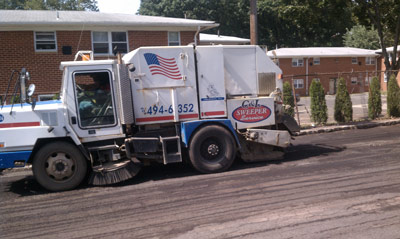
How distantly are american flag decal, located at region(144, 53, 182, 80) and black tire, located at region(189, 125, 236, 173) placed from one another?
1.39 metres

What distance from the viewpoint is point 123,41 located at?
18.1 meters

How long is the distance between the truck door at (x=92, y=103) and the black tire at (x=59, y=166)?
421 millimetres

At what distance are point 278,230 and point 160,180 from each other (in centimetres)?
357

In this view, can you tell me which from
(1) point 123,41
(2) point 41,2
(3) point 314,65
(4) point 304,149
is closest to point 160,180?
(4) point 304,149

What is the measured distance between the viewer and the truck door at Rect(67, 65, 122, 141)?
24.3 ft

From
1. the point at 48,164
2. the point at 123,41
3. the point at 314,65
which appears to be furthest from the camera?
the point at 314,65

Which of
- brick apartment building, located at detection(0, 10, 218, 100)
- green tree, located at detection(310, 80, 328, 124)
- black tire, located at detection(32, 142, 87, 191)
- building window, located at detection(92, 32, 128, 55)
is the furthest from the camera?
building window, located at detection(92, 32, 128, 55)

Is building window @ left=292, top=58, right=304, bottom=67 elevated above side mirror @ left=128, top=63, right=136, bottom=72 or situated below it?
above

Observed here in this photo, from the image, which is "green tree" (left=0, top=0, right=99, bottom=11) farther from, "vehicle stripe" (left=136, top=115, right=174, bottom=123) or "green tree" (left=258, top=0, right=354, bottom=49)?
"vehicle stripe" (left=136, top=115, right=174, bottom=123)

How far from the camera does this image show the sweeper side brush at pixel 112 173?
293 inches

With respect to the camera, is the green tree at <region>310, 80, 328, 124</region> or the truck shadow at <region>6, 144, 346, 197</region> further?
the green tree at <region>310, 80, 328, 124</region>

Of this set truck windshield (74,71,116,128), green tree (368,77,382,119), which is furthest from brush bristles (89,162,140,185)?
green tree (368,77,382,119)

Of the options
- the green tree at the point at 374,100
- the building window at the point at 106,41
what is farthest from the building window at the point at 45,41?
the green tree at the point at 374,100

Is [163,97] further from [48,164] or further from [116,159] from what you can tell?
[48,164]
